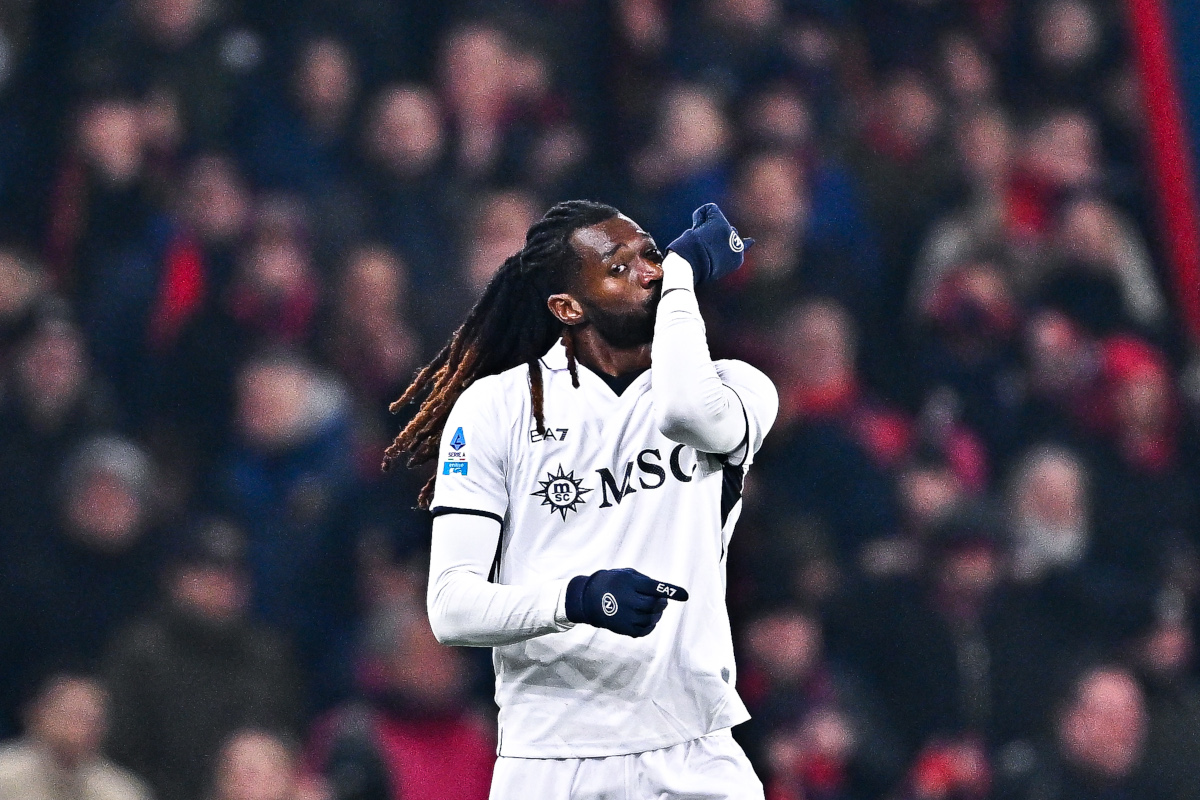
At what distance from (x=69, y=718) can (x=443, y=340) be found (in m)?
1.65

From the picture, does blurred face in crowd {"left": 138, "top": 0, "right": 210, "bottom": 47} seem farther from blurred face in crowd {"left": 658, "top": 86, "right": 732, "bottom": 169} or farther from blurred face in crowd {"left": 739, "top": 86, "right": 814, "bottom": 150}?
blurred face in crowd {"left": 739, "top": 86, "right": 814, "bottom": 150}

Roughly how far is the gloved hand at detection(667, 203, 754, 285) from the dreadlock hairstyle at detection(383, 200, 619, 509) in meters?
0.19

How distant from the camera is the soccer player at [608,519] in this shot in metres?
2.29

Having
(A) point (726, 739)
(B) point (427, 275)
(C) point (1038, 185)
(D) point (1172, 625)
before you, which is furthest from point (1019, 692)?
(A) point (726, 739)

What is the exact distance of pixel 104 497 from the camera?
14.8ft

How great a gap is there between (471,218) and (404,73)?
2.02 ft

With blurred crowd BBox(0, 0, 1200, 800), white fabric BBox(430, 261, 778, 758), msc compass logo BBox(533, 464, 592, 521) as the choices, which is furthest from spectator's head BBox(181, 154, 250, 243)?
msc compass logo BBox(533, 464, 592, 521)

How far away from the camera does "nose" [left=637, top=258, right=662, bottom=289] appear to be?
2.48 meters

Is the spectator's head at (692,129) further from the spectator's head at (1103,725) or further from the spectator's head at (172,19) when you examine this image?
the spectator's head at (1103,725)

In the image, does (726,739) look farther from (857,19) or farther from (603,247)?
(857,19)

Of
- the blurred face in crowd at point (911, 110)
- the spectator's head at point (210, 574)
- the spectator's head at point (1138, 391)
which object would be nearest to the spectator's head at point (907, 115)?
the blurred face in crowd at point (911, 110)

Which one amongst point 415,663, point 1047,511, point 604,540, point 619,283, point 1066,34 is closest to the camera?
point 604,540

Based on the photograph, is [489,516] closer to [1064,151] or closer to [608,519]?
[608,519]

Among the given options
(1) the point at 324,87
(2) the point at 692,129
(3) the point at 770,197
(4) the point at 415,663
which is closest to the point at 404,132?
(1) the point at 324,87
